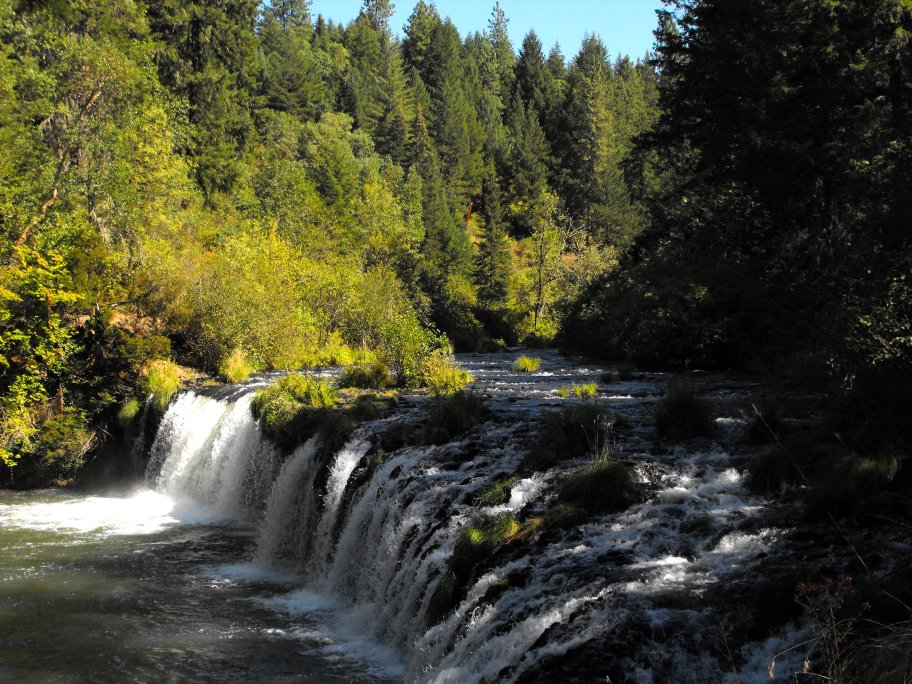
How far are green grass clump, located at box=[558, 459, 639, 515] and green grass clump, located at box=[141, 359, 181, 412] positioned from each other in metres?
15.4

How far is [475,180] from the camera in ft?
261

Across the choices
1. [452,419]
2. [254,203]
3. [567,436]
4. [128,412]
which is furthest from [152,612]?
[254,203]

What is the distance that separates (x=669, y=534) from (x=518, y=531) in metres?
1.85

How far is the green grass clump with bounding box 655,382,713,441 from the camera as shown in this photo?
12.2m

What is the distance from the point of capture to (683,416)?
1243 centimetres

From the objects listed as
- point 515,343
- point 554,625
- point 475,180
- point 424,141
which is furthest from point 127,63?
point 475,180

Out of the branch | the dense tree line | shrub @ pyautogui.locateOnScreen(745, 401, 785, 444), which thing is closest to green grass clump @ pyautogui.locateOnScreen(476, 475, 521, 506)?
shrub @ pyautogui.locateOnScreen(745, 401, 785, 444)

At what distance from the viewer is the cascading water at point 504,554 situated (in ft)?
22.3

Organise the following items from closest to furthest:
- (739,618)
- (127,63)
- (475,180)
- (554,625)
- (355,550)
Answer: (739,618), (554,625), (355,550), (127,63), (475,180)

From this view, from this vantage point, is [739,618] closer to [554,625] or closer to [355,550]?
[554,625]

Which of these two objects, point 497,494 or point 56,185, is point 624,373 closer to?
point 497,494

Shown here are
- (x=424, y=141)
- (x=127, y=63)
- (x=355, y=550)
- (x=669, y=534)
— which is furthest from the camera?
(x=424, y=141)

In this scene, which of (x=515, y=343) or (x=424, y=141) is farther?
(x=424, y=141)

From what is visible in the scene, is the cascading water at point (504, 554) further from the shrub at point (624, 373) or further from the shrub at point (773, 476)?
the shrub at point (624, 373)
